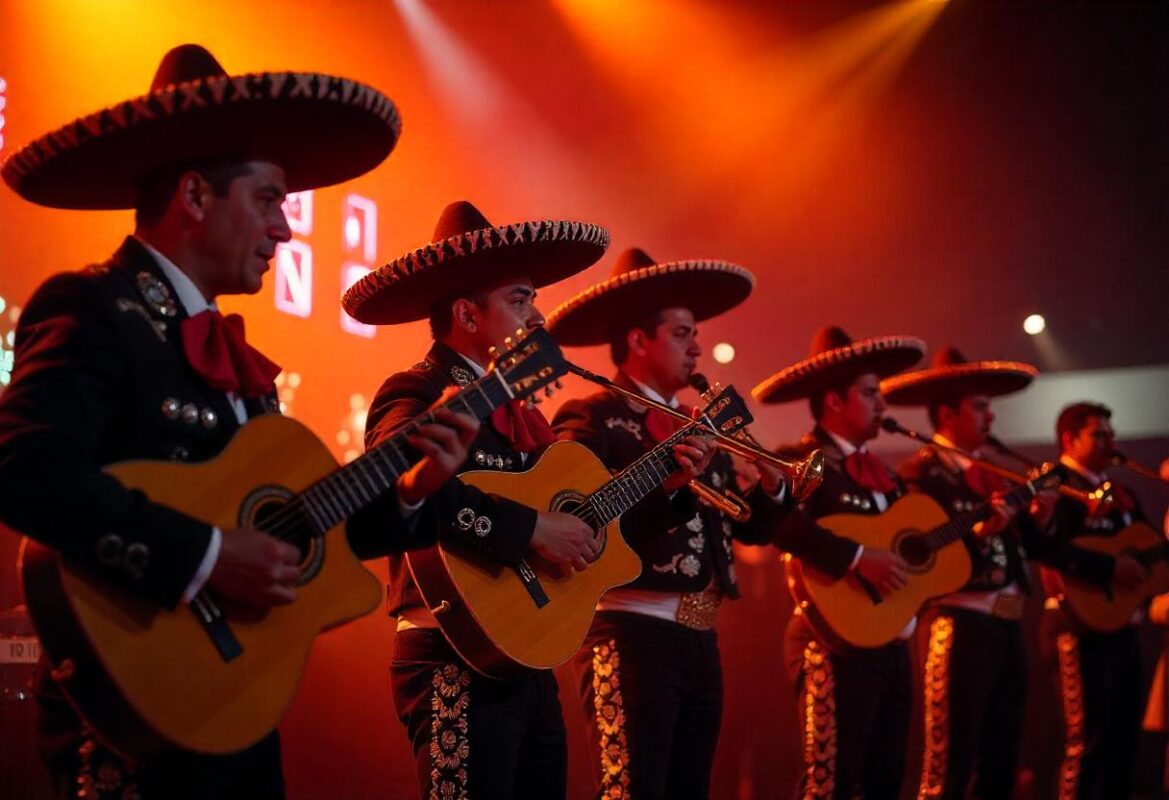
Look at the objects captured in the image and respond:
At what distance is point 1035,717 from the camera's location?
744 cm

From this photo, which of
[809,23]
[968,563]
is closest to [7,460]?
[968,563]

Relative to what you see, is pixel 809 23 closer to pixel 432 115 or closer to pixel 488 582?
pixel 432 115

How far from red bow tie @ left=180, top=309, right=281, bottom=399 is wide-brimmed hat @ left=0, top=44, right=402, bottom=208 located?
343 millimetres

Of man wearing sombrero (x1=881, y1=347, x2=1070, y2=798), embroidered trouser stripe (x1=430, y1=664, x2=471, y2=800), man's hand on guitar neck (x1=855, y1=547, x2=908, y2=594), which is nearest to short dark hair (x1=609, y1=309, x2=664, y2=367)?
man's hand on guitar neck (x1=855, y1=547, x2=908, y2=594)

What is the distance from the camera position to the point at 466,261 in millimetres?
3152

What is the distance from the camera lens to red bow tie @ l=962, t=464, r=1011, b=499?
5.55m

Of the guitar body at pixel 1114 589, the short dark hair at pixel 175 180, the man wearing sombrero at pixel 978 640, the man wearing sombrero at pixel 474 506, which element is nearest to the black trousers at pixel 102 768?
the man wearing sombrero at pixel 474 506

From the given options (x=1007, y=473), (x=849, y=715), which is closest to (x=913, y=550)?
(x=849, y=715)

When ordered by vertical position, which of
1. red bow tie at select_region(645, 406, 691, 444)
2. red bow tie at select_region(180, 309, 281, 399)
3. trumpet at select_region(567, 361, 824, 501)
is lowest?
red bow tie at select_region(180, 309, 281, 399)

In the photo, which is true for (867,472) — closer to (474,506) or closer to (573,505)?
(573,505)

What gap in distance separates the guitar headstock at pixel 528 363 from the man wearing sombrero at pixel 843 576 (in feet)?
6.39

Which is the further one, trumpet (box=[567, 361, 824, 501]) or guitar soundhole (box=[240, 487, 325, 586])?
trumpet (box=[567, 361, 824, 501])

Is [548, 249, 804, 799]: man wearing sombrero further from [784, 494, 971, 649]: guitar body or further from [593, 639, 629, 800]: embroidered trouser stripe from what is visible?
[784, 494, 971, 649]: guitar body

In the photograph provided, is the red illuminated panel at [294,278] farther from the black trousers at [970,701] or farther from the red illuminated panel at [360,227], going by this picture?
the black trousers at [970,701]
